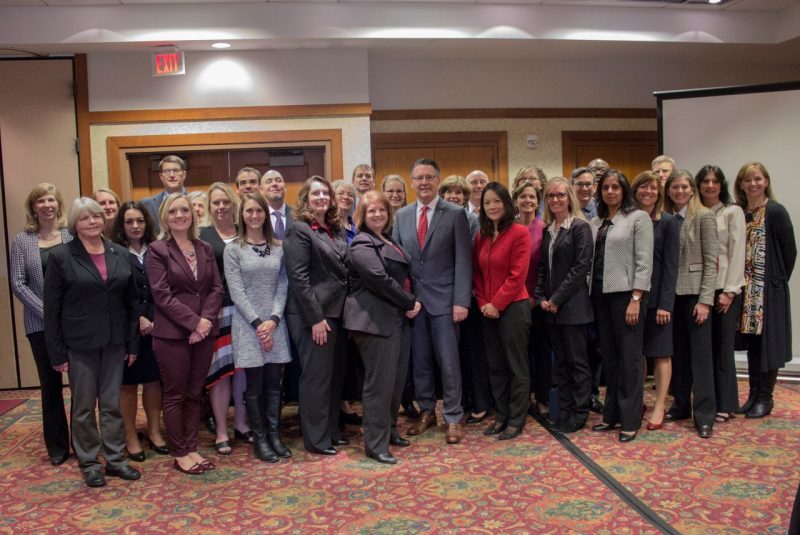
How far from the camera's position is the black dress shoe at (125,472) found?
3.46m

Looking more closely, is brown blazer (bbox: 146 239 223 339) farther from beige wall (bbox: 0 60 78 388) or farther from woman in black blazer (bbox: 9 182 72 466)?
beige wall (bbox: 0 60 78 388)

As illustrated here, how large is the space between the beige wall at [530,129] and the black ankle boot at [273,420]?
378 centimetres

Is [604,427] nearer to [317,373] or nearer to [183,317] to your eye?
[317,373]

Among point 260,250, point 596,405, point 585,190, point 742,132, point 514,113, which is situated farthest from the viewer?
point 514,113

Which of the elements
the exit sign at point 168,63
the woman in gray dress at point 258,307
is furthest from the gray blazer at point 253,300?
the exit sign at point 168,63

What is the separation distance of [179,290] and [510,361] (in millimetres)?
1896

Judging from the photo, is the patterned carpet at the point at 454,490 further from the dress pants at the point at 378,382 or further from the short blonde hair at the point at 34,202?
the short blonde hair at the point at 34,202

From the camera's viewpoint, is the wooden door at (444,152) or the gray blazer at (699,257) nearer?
the gray blazer at (699,257)

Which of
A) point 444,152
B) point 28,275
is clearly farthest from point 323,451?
point 444,152

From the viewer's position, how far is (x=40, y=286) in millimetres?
3764

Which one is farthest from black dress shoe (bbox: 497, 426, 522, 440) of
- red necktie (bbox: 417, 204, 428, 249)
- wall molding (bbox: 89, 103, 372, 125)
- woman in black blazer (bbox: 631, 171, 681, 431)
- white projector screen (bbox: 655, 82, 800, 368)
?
wall molding (bbox: 89, 103, 372, 125)

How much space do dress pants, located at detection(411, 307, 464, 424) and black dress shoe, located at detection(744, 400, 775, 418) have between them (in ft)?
6.19

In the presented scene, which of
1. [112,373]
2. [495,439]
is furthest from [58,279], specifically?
[495,439]

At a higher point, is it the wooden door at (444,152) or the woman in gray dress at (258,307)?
the wooden door at (444,152)
